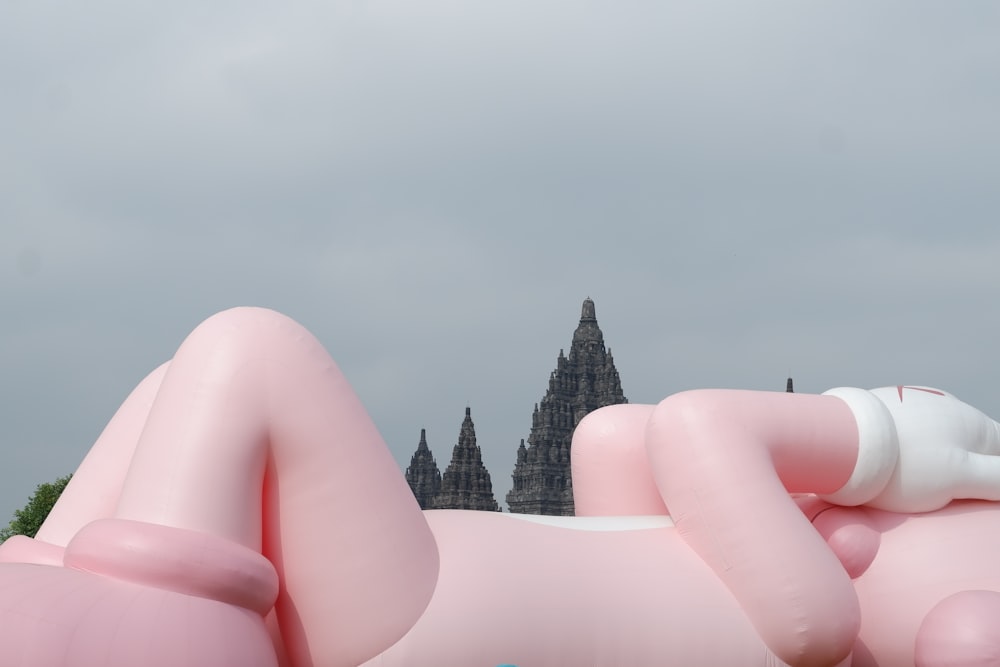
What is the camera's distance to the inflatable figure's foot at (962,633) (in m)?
4.26

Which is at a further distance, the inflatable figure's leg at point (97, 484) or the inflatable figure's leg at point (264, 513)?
the inflatable figure's leg at point (97, 484)

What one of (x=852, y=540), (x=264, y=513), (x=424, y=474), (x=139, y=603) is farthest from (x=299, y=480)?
(x=424, y=474)

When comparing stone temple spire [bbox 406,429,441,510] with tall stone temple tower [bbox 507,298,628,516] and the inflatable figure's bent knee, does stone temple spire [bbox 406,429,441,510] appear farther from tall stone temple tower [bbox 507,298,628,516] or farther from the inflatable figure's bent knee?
the inflatable figure's bent knee

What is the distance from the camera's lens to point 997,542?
187 inches

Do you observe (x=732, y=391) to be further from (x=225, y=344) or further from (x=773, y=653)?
(x=225, y=344)

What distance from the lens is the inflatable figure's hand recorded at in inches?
185

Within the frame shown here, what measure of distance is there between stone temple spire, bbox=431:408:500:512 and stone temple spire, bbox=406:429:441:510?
3492 mm

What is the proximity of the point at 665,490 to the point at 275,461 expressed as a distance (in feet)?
5.44

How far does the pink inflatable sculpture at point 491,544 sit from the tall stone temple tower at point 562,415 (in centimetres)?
2576

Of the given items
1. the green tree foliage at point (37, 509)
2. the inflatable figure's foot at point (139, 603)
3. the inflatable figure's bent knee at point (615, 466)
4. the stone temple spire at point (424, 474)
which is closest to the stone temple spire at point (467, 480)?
the stone temple spire at point (424, 474)

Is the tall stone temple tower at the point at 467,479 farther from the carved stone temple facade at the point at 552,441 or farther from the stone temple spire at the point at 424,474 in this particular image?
the stone temple spire at the point at 424,474

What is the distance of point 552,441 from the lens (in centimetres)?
3127

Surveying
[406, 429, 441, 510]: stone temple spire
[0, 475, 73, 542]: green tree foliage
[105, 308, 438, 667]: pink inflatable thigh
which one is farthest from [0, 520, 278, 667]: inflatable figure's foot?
[406, 429, 441, 510]: stone temple spire

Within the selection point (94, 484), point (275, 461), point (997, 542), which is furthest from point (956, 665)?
point (94, 484)
